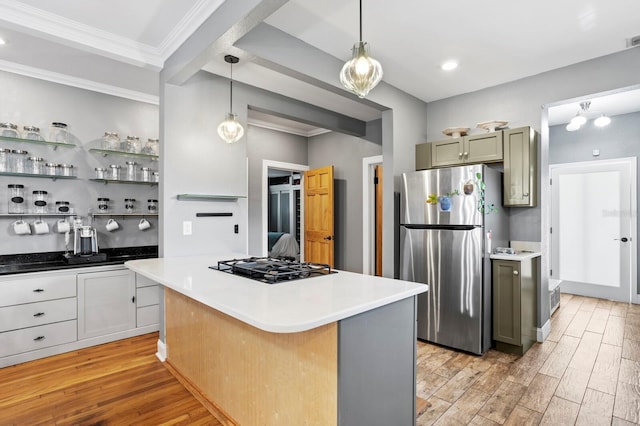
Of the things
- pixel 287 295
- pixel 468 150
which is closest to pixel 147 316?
pixel 287 295

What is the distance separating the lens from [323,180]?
5.22m

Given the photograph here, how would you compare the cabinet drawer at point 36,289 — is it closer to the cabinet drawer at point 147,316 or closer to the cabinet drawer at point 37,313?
the cabinet drawer at point 37,313

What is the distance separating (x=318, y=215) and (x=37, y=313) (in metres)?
3.53

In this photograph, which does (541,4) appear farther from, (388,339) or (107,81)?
(107,81)

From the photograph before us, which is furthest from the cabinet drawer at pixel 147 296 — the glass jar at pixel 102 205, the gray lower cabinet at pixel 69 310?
the glass jar at pixel 102 205

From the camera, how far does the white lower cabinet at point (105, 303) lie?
309 centimetres

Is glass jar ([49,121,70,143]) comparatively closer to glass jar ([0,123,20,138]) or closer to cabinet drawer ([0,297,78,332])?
glass jar ([0,123,20,138])

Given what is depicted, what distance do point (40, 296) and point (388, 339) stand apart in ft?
9.98

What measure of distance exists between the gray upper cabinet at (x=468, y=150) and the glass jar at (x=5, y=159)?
13.8ft

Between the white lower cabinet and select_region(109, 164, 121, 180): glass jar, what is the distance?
1057 mm

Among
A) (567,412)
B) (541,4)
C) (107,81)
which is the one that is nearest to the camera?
(567,412)

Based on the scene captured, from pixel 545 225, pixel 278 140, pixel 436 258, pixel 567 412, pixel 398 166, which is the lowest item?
pixel 567 412

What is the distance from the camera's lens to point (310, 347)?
1490 mm

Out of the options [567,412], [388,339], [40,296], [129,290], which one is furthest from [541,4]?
[40,296]
